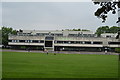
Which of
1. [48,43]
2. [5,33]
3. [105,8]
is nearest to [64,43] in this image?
[48,43]

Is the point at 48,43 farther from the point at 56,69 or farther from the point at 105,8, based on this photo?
the point at 105,8

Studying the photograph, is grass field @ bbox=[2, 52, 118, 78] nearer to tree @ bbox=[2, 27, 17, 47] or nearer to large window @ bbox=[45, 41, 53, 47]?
large window @ bbox=[45, 41, 53, 47]

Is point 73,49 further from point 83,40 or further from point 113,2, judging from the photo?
point 113,2

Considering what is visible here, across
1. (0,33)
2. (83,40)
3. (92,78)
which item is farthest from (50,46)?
(92,78)

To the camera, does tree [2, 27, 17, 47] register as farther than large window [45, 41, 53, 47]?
Yes

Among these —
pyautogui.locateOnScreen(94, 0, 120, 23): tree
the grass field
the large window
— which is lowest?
the grass field

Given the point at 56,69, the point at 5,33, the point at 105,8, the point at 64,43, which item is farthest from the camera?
the point at 5,33

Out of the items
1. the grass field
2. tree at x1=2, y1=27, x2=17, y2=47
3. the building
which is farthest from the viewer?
tree at x1=2, y1=27, x2=17, y2=47

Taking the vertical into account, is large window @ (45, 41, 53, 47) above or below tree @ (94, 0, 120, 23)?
below

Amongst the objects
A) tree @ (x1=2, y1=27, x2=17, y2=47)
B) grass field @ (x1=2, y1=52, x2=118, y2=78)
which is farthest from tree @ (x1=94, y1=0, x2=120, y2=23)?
tree @ (x1=2, y1=27, x2=17, y2=47)

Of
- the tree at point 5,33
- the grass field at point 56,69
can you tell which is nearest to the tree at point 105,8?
the grass field at point 56,69

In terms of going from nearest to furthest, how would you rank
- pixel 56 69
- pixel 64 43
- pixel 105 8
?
1. pixel 105 8
2. pixel 56 69
3. pixel 64 43

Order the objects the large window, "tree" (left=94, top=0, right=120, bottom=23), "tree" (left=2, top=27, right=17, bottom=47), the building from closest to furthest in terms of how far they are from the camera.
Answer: "tree" (left=94, top=0, right=120, bottom=23) < the building < the large window < "tree" (left=2, top=27, right=17, bottom=47)

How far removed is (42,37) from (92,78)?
71676mm
